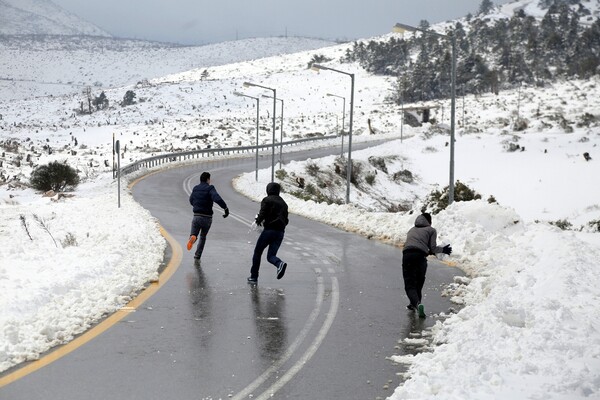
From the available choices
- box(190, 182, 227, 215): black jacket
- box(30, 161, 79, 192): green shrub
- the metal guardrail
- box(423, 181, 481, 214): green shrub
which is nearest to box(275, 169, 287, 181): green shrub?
the metal guardrail

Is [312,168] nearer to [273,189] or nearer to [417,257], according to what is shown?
[273,189]

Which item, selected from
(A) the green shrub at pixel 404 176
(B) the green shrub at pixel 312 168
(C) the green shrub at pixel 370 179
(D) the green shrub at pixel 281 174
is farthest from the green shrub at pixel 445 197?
(A) the green shrub at pixel 404 176

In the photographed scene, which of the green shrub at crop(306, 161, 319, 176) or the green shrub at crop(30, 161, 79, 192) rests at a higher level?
the green shrub at crop(30, 161, 79, 192)

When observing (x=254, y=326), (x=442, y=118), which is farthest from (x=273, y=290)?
(x=442, y=118)

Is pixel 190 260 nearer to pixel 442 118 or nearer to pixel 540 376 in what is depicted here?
pixel 540 376

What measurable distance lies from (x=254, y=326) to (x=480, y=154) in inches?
2209

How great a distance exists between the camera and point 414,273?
10.5m

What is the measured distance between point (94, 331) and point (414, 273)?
4637 mm

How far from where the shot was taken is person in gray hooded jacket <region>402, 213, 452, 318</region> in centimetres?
1044

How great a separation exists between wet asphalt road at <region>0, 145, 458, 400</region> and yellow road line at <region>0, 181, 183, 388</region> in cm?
11

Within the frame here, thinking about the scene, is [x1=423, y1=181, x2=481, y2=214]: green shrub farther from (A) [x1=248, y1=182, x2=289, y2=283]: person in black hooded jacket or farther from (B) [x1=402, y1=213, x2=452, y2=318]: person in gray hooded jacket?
(B) [x1=402, y1=213, x2=452, y2=318]: person in gray hooded jacket

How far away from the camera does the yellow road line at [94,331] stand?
22.8 ft

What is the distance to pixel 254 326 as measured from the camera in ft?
30.6

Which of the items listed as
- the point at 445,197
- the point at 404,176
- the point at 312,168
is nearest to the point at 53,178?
the point at 312,168
